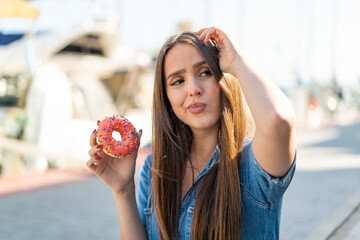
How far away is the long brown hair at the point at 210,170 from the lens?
1545 mm

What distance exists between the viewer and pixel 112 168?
1.91 metres

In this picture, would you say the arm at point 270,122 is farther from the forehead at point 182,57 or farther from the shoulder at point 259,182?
the forehead at point 182,57

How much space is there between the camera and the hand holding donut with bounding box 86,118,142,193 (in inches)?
72.5

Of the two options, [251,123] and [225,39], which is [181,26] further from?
[251,123]

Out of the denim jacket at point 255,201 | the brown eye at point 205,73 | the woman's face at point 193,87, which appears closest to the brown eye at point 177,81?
the woman's face at point 193,87

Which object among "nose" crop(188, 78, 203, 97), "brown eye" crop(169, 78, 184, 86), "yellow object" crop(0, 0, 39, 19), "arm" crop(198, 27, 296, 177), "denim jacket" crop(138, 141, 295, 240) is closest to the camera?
"arm" crop(198, 27, 296, 177)

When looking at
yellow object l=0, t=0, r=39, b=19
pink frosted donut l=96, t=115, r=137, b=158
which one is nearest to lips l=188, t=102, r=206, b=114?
pink frosted donut l=96, t=115, r=137, b=158

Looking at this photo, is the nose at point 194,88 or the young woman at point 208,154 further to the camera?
the nose at point 194,88

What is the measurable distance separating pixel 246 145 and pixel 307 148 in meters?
11.8

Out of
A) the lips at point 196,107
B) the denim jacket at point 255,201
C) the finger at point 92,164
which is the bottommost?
the denim jacket at point 255,201

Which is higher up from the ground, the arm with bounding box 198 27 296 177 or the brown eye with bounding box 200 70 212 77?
the brown eye with bounding box 200 70 212 77

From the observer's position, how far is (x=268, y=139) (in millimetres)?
1314

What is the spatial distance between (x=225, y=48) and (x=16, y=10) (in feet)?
27.7

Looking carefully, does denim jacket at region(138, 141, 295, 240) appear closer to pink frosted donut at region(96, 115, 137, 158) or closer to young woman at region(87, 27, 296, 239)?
young woman at region(87, 27, 296, 239)
